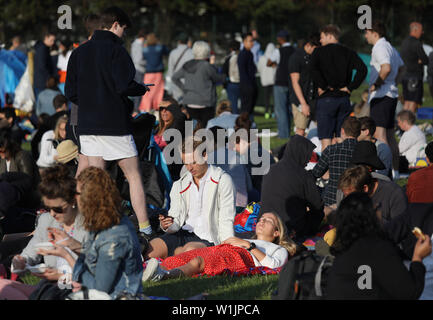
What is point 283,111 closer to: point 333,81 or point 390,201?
point 333,81

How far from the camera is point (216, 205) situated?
7.64m

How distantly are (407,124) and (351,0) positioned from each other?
23.7m

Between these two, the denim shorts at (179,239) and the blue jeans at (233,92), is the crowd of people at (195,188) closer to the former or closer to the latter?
the denim shorts at (179,239)

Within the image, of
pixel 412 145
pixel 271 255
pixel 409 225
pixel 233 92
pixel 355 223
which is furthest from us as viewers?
pixel 233 92

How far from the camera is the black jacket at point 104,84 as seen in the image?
721 cm

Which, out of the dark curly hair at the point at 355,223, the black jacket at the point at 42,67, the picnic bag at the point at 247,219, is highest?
the black jacket at the point at 42,67

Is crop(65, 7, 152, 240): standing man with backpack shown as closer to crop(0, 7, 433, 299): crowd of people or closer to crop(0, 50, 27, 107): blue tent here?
crop(0, 7, 433, 299): crowd of people

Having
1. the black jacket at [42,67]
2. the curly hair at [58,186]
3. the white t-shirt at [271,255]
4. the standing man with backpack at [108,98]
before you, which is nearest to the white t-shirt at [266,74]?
the black jacket at [42,67]

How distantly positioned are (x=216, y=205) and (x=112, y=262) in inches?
105

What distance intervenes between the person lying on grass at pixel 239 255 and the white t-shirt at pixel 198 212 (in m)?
0.43

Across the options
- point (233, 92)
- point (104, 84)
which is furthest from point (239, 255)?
point (233, 92)

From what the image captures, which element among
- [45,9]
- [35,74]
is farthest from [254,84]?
[45,9]

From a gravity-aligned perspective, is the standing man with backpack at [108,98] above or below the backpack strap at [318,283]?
above
